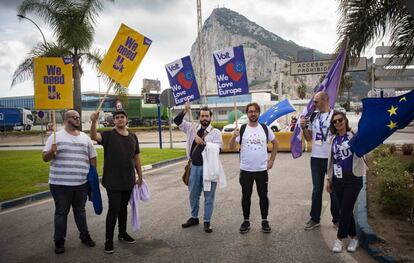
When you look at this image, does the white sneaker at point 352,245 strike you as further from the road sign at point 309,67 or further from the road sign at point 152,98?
the road sign at point 152,98

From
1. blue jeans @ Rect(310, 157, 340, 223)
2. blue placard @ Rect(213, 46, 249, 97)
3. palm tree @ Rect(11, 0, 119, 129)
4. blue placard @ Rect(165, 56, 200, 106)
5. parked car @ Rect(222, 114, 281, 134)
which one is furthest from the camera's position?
parked car @ Rect(222, 114, 281, 134)

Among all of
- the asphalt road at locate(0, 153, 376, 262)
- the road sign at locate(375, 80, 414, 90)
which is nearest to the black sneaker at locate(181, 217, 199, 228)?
the asphalt road at locate(0, 153, 376, 262)

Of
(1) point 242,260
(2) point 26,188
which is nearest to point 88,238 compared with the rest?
(1) point 242,260

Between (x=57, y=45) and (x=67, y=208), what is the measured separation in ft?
52.3

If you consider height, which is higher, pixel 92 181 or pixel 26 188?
pixel 92 181

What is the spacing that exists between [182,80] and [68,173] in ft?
9.78

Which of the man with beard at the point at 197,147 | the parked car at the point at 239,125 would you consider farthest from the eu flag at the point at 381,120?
the parked car at the point at 239,125

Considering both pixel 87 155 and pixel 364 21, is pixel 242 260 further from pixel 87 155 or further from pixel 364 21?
pixel 364 21

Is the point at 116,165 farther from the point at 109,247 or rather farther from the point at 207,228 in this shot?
the point at 207,228

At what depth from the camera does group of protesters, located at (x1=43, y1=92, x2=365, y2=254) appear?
16.5 ft

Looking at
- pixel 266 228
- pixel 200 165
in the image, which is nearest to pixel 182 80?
pixel 200 165

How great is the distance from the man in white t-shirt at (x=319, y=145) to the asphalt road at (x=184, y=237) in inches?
10.3

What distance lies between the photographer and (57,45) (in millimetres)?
19328

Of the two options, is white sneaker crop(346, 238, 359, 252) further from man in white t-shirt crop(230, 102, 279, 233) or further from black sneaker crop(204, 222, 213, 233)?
black sneaker crop(204, 222, 213, 233)
